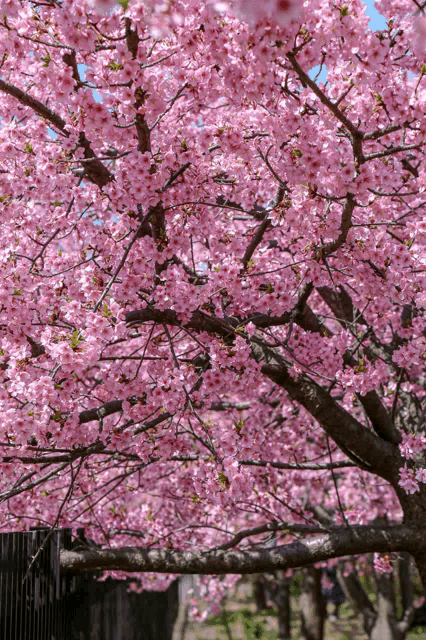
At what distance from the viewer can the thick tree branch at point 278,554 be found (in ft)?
20.1

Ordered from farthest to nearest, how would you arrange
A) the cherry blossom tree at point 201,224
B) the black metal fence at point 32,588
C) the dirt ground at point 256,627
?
the dirt ground at point 256,627 → the black metal fence at point 32,588 → the cherry blossom tree at point 201,224

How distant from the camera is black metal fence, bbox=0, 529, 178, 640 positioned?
536 cm

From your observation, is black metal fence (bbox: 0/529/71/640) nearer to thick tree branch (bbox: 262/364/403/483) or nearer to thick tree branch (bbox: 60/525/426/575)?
thick tree branch (bbox: 60/525/426/575)

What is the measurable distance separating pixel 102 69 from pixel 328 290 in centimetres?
333

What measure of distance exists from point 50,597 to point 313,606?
→ 9140mm

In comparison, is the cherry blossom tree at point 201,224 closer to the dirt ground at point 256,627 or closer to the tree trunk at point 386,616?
the tree trunk at point 386,616

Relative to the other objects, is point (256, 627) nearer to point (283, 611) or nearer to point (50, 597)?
point (283, 611)

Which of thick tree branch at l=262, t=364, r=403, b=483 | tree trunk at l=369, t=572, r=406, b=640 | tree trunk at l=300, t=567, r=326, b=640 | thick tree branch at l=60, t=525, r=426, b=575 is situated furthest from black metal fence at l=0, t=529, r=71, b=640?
tree trunk at l=300, t=567, r=326, b=640

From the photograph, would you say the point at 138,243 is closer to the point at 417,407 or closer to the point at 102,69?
the point at 102,69

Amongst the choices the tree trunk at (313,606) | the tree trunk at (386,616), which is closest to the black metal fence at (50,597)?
the tree trunk at (313,606)

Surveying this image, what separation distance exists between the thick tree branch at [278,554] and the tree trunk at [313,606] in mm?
8123

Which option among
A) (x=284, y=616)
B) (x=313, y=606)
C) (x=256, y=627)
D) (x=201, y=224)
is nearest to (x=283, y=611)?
(x=284, y=616)

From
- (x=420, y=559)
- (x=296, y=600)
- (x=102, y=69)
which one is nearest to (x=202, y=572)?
(x=420, y=559)

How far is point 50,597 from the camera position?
20.9 feet
